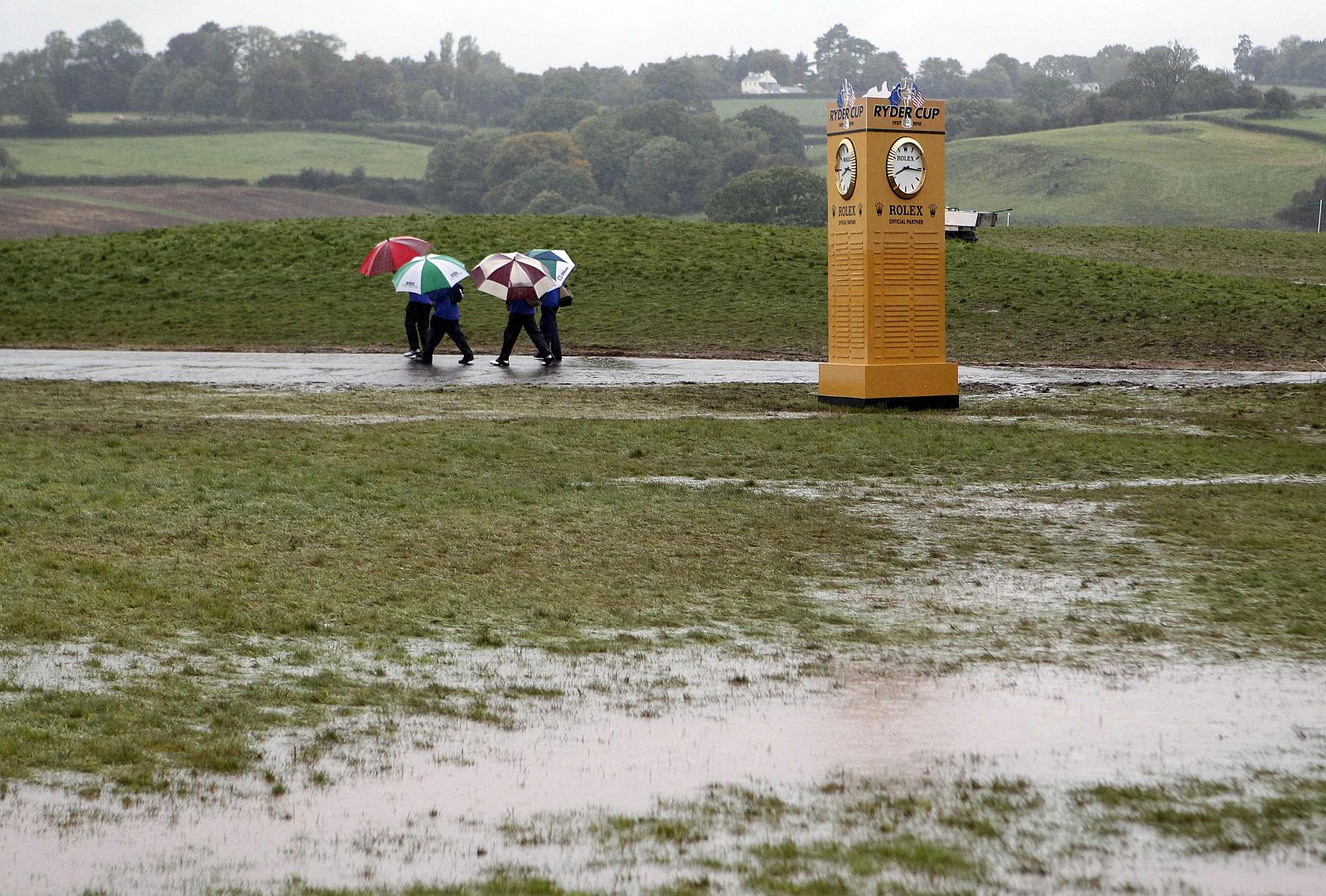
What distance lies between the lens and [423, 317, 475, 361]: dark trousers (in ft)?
76.7

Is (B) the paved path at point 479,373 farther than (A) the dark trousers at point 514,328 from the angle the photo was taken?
No

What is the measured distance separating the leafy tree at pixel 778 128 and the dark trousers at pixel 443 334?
94805 mm

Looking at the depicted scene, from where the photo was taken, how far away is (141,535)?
31.7ft

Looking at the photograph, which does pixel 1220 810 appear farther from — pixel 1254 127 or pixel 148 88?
pixel 148 88

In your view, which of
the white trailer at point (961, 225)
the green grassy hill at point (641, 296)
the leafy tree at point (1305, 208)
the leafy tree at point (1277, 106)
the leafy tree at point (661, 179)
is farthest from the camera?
the leafy tree at point (1277, 106)

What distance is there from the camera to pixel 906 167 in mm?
18641

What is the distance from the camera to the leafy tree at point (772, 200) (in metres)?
73.4

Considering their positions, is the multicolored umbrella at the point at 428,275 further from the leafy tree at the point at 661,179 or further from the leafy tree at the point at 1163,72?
the leafy tree at the point at 1163,72

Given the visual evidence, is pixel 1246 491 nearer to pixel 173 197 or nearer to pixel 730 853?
pixel 730 853

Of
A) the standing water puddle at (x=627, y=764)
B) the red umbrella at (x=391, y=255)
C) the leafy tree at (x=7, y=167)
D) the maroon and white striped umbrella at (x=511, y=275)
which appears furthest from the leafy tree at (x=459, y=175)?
the standing water puddle at (x=627, y=764)

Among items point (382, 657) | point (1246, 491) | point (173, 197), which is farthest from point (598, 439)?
point (173, 197)

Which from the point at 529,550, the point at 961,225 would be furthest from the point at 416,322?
the point at 961,225

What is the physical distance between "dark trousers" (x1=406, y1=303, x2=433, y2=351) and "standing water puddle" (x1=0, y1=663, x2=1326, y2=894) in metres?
18.6

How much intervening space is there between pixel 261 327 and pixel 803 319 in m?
10.2
